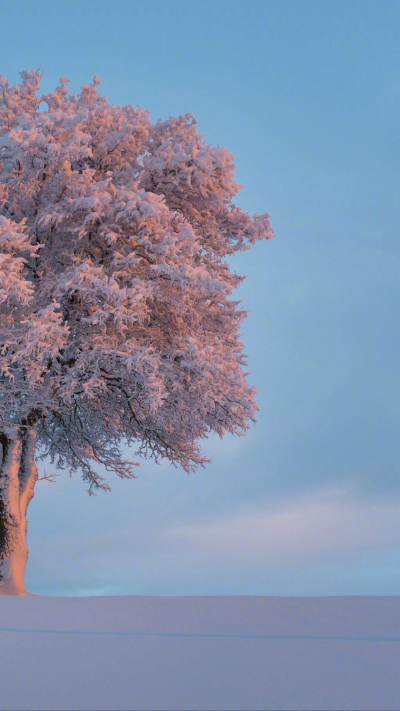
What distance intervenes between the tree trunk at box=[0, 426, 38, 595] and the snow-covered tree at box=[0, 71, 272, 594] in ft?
0.12

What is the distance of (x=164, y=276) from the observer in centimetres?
1410

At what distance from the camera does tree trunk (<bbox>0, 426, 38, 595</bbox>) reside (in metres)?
15.1

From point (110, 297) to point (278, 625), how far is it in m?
7.49

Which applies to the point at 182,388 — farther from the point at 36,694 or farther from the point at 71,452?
the point at 36,694

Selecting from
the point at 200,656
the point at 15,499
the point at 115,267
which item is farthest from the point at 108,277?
the point at 200,656

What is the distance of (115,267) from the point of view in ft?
47.0

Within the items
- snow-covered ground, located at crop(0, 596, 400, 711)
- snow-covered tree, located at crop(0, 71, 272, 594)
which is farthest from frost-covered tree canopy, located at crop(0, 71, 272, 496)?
snow-covered ground, located at crop(0, 596, 400, 711)

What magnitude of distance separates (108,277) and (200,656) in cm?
921

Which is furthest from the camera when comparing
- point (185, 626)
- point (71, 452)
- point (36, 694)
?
point (71, 452)

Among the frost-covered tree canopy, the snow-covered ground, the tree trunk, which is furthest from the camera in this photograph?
the tree trunk

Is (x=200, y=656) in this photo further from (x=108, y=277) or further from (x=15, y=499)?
(x=15, y=499)

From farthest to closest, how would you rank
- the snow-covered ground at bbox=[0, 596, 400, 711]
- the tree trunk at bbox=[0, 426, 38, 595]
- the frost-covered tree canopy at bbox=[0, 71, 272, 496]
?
the tree trunk at bbox=[0, 426, 38, 595] < the frost-covered tree canopy at bbox=[0, 71, 272, 496] < the snow-covered ground at bbox=[0, 596, 400, 711]

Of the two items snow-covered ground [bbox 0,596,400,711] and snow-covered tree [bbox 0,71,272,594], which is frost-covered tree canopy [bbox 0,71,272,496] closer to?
snow-covered tree [bbox 0,71,272,594]

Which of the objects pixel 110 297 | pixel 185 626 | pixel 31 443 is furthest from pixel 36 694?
pixel 31 443
